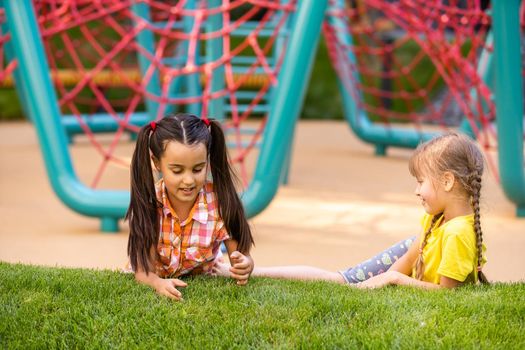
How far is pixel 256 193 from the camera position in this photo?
15.1 ft

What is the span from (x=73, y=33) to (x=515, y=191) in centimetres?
1088

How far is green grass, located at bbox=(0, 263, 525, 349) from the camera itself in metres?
2.69

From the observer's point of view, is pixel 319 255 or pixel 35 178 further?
pixel 35 178

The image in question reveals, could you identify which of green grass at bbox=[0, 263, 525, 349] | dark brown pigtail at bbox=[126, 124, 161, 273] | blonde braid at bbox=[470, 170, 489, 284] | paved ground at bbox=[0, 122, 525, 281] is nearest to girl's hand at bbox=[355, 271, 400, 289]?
green grass at bbox=[0, 263, 525, 349]

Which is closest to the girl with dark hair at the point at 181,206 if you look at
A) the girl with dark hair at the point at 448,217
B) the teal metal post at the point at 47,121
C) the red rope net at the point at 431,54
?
the girl with dark hair at the point at 448,217

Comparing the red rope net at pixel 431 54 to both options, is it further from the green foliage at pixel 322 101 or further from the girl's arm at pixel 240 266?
the girl's arm at pixel 240 266

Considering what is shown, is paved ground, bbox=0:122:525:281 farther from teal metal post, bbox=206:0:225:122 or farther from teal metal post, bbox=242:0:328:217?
teal metal post, bbox=206:0:225:122

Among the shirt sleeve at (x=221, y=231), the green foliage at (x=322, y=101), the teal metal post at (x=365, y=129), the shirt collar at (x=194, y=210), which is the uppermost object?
the shirt collar at (x=194, y=210)

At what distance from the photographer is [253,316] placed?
290cm

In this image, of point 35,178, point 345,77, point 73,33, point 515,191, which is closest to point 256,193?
point 515,191

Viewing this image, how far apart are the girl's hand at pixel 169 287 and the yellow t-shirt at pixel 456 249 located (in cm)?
93

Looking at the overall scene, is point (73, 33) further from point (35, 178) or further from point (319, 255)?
point (319, 255)

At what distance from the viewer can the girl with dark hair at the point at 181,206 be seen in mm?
3141

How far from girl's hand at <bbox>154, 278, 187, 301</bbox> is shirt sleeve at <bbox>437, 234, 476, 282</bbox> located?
3.05 ft
